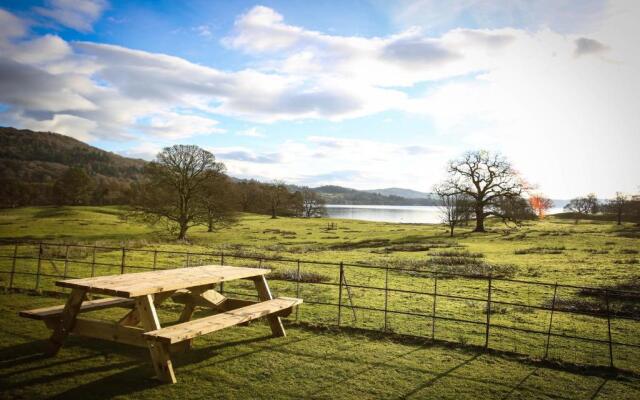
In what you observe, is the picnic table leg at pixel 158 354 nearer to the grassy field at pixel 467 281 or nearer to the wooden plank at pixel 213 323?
the wooden plank at pixel 213 323

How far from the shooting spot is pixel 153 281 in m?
7.89

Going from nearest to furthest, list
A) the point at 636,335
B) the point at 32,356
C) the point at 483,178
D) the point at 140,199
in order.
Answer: the point at 32,356 < the point at 636,335 < the point at 140,199 < the point at 483,178

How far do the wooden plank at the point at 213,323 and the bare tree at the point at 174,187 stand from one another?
3888cm

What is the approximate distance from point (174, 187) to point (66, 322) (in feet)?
135

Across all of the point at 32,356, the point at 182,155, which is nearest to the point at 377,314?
the point at 32,356

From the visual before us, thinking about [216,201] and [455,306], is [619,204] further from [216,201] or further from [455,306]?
[455,306]

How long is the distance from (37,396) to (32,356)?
1937mm

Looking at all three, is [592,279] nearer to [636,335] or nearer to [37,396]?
[636,335]

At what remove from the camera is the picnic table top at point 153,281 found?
7.00m

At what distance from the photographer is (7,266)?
20516 millimetres

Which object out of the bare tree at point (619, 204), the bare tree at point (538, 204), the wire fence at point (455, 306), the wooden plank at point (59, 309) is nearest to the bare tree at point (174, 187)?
the wire fence at point (455, 306)

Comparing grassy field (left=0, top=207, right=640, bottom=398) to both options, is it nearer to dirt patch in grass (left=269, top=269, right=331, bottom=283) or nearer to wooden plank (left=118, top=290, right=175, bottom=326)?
dirt patch in grass (left=269, top=269, right=331, bottom=283)

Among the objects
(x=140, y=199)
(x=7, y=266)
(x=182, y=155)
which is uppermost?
(x=182, y=155)

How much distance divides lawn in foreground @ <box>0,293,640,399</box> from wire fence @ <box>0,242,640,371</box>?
3.54 ft
